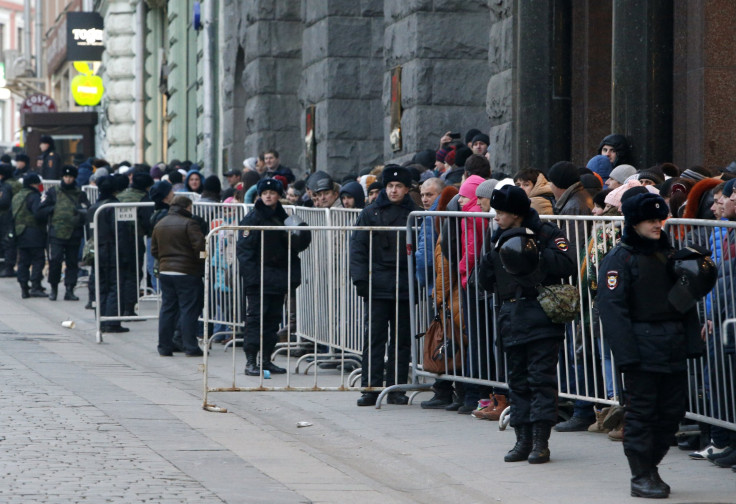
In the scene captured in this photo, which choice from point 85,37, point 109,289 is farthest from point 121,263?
point 85,37

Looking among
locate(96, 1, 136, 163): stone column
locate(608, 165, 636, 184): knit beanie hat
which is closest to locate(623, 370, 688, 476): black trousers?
locate(608, 165, 636, 184): knit beanie hat

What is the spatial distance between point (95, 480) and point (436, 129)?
10159 millimetres

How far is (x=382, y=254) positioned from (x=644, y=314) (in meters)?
3.65

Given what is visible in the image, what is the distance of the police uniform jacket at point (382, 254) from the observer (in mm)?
10734

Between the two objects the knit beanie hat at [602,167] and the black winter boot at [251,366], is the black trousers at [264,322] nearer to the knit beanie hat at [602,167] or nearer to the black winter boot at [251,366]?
the black winter boot at [251,366]

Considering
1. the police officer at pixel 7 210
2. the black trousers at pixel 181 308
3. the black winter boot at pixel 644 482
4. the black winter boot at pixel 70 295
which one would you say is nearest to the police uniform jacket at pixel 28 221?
the black winter boot at pixel 70 295

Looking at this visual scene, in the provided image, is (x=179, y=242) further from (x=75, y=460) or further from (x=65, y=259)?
(x=65, y=259)

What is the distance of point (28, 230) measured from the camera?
19.9 metres

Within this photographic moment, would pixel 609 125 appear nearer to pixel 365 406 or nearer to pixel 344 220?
pixel 344 220

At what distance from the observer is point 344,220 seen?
1230 cm

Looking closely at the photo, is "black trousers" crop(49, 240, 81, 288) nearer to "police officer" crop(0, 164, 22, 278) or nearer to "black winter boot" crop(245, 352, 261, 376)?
"police officer" crop(0, 164, 22, 278)

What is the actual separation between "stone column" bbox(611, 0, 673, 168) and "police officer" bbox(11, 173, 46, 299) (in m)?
9.66

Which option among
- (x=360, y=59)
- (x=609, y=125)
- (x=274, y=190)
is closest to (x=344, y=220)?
(x=274, y=190)

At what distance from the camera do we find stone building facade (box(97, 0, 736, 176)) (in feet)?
41.8
